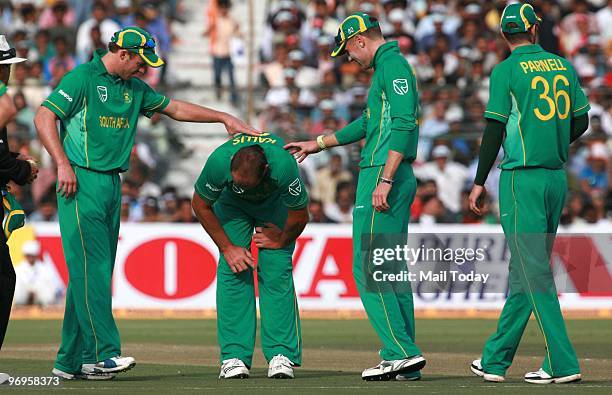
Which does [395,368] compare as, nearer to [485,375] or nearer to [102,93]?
[485,375]

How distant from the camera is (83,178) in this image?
9945 millimetres

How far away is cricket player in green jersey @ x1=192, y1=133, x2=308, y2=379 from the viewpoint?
993cm

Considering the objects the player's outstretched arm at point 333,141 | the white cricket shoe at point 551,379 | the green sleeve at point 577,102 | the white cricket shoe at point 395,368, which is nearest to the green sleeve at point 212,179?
the player's outstretched arm at point 333,141

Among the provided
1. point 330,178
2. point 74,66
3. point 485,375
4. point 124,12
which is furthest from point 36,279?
point 485,375

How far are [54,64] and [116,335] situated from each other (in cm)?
1483

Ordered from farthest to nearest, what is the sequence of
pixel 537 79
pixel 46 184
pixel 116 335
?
pixel 46 184
pixel 116 335
pixel 537 79

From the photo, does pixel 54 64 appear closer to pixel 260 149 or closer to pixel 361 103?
pixel 361 103

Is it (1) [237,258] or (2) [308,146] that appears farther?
(2) [308,146]

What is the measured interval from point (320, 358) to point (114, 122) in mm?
3519

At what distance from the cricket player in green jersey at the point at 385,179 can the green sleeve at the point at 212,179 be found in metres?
1.00

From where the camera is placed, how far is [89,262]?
9.99 metres

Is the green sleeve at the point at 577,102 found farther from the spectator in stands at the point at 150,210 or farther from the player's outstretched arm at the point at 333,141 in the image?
the spectator in stands at the point at 150,210

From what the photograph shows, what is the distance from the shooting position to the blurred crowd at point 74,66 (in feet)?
71.5

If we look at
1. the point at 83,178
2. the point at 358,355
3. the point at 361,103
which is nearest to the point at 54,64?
the point at 361,103
